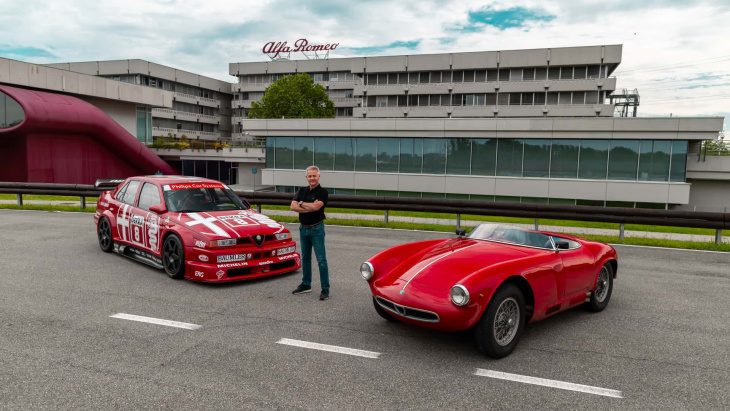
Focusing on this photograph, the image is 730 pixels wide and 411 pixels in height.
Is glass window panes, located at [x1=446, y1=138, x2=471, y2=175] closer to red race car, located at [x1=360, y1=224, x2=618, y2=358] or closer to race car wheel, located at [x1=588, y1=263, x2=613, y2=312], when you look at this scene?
race car wheel, located at [x1=588, y1=263, x2=613, y2=312]

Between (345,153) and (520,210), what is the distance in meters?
18.1

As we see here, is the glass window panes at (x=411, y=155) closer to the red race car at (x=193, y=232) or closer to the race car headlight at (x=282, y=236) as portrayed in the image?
the red race car at (x=193, y=232)

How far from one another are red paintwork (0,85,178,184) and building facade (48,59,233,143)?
84.0 ft

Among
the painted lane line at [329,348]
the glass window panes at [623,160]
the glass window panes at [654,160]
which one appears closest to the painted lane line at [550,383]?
the painted lane line at [329,348]

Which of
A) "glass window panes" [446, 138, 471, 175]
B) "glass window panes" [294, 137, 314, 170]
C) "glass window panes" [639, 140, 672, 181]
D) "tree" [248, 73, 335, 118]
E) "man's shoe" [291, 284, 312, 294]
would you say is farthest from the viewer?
"tree" [248, 73, 335, 118]

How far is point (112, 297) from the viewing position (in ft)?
20.3

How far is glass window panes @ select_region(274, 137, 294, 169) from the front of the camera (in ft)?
101

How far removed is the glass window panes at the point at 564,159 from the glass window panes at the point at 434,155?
5976mm

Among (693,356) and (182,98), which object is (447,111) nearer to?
(182,98)

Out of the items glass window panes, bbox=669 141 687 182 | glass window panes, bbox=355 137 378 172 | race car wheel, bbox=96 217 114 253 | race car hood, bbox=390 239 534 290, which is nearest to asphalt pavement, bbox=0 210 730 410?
race car hood, bbox=390 239 534 290

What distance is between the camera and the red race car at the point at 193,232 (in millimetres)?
6863

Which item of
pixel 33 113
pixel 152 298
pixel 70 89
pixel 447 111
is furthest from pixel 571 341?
pixel 447 111

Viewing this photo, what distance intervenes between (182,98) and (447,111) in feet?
128

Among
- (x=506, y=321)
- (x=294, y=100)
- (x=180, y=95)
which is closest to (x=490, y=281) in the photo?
(x=506, y=321)
